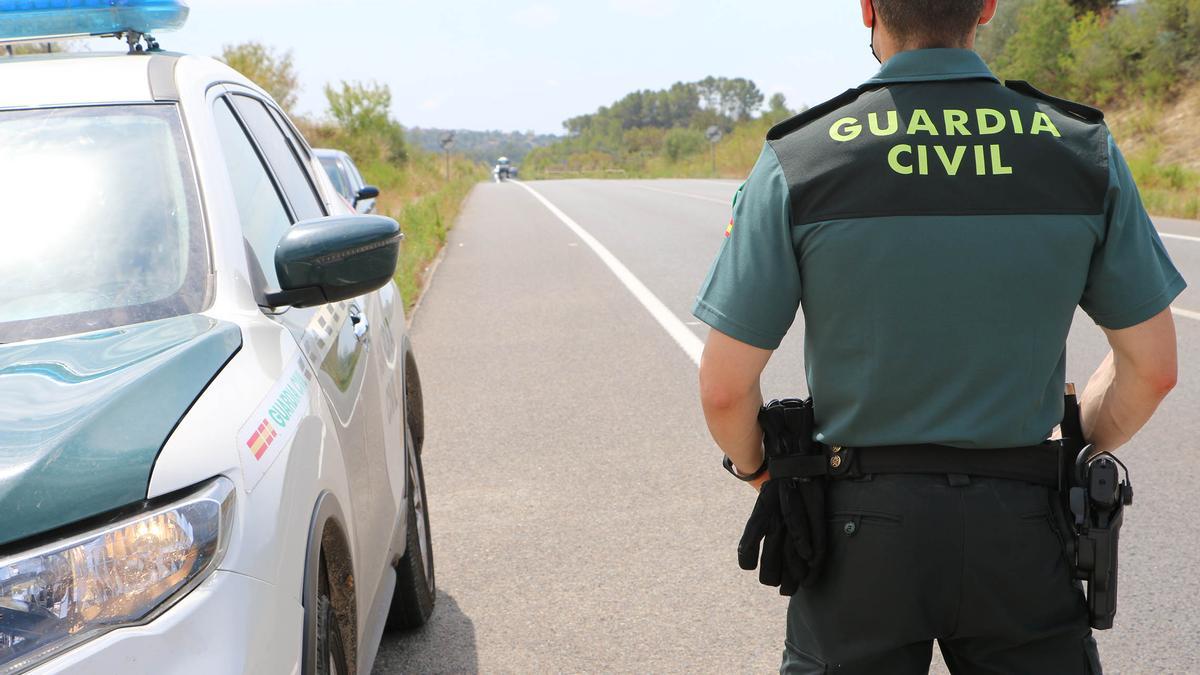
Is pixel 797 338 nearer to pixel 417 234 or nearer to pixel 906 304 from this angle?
pixel 906 304

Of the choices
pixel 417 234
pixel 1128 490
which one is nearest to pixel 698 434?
pixel 1128 490

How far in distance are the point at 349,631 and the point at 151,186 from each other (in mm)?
1169

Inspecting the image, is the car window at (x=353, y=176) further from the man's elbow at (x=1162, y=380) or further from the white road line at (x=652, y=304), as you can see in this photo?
the man's elbow at (x=1162, y=380)

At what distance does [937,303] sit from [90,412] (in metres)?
1.40

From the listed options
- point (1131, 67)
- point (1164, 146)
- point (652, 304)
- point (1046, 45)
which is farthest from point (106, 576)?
point (1046, 45)

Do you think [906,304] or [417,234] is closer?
[906,304]

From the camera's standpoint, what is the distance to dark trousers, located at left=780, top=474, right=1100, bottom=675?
80.9 inches

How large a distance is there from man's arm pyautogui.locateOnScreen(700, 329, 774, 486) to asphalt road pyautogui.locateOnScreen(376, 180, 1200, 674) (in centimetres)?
177

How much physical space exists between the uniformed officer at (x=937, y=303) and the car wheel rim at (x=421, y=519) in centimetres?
218

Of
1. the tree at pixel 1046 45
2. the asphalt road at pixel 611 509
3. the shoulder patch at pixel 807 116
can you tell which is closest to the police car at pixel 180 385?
the asphalt road at pixel 611 509

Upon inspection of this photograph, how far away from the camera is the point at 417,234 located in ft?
60.2

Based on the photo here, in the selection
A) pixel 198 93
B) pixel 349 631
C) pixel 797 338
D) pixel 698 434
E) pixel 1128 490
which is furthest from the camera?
pixel 797 338

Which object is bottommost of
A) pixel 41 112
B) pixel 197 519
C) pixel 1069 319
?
pixel 197 519

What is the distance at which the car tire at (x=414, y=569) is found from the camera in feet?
13.1
